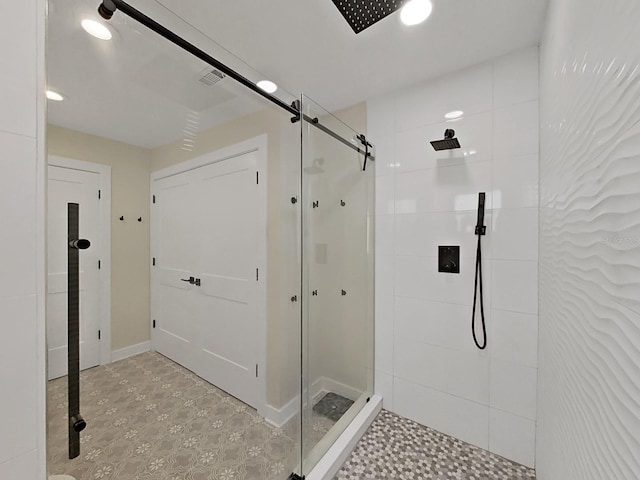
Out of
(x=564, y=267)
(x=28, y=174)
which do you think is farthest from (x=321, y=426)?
(x=28, y=174)

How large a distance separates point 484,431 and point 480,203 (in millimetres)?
1403

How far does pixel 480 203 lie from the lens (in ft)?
→ 5.37

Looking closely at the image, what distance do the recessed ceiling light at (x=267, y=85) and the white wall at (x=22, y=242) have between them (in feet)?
3.92

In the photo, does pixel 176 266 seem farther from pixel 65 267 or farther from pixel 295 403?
pixel 295 403

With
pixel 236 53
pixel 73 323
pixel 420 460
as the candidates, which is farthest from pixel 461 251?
pixel 73 323

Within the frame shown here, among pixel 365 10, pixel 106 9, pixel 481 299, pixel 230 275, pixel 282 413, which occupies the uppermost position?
pixel 365 10

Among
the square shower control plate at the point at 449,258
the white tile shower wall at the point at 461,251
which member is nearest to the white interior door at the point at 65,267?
the white tile shower wall at the point at 461,251

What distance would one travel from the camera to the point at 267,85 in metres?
1.75

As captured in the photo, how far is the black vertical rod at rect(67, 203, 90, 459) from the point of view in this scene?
2.69ft

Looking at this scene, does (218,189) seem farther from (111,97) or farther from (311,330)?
(311,330)

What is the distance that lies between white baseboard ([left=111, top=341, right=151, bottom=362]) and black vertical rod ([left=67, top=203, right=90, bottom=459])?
0.99 feet

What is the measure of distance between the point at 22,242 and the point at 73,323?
0.36 m

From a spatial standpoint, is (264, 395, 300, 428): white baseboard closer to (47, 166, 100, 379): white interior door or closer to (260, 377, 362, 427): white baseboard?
(260, 377, 362, 427): white baseboard

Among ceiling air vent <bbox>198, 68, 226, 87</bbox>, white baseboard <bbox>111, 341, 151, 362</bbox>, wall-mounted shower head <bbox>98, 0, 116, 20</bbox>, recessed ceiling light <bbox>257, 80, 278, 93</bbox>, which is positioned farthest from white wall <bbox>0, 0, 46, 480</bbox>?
recessed ceiling light <bbox>257, 80, 278, 93</bbox>
